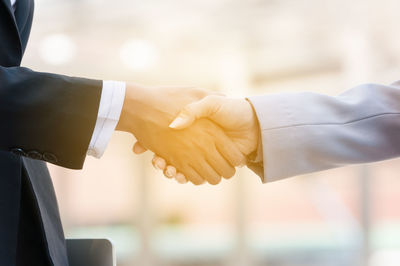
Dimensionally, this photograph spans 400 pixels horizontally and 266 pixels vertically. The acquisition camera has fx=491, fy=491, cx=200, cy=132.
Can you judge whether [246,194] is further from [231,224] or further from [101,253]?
[101,253]

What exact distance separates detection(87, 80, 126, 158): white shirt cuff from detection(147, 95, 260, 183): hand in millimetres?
223

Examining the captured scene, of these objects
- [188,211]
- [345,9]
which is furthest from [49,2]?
[188,211]

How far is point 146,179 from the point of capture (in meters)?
6.73

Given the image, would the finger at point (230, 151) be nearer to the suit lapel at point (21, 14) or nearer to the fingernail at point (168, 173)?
the fingernail at point (168, 173)

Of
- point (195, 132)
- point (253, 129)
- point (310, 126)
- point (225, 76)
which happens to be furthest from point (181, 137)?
point (225, 76)

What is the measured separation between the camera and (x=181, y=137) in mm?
1229

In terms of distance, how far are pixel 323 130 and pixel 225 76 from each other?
16.2 ft

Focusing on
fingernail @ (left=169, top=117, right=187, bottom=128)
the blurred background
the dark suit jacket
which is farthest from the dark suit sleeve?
the blurred background

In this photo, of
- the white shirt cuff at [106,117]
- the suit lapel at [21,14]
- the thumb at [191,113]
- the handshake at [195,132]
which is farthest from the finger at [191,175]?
the suit lapel at [21,14]

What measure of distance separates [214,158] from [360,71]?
159 inches

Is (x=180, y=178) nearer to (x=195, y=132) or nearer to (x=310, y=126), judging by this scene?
(x=195, y=132)

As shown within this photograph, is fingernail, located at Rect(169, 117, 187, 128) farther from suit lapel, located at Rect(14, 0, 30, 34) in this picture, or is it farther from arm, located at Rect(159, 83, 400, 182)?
suit lapel, located at Rect(14, 0, 30, 34)

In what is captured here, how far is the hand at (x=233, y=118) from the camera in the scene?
4.01ft

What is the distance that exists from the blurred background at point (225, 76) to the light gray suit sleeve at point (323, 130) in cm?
374
